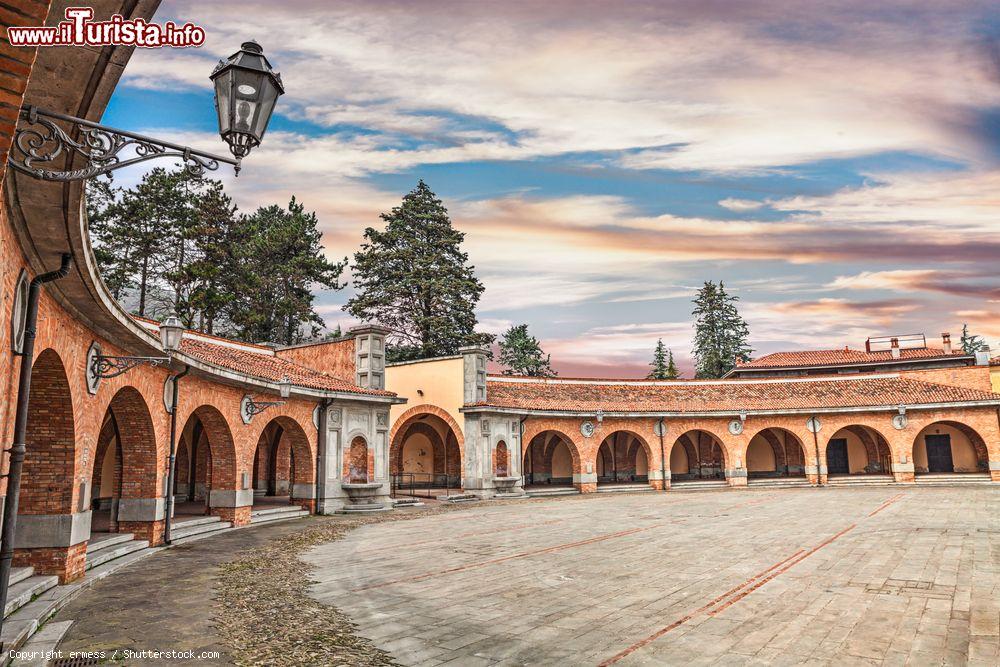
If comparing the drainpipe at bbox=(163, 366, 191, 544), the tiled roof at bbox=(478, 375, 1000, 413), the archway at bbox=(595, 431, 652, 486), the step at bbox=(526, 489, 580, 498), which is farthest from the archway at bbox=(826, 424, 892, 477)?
the drainpipe at bbox=(163, 366, 191, 544)

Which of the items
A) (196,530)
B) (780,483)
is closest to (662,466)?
(780,483)

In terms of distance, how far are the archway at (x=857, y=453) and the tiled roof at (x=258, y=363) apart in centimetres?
2752

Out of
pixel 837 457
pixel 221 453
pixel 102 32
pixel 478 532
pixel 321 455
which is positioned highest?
pixel 102 32

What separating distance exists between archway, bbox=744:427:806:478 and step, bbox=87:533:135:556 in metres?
32.5

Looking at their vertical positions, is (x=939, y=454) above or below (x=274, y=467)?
below

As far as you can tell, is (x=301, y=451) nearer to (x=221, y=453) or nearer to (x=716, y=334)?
(x=221, y=453)

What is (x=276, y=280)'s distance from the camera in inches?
1544

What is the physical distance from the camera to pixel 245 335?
3809 cm

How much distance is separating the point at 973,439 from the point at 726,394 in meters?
13.1

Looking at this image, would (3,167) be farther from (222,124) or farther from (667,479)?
(667,479)

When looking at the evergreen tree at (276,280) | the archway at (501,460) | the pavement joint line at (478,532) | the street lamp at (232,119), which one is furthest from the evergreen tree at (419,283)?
the street lamp at (232,119)

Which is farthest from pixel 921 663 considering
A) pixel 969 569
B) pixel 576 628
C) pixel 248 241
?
pixel 248 241

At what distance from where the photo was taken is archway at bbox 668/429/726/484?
37469 mm

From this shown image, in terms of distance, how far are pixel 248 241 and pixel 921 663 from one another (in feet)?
138
